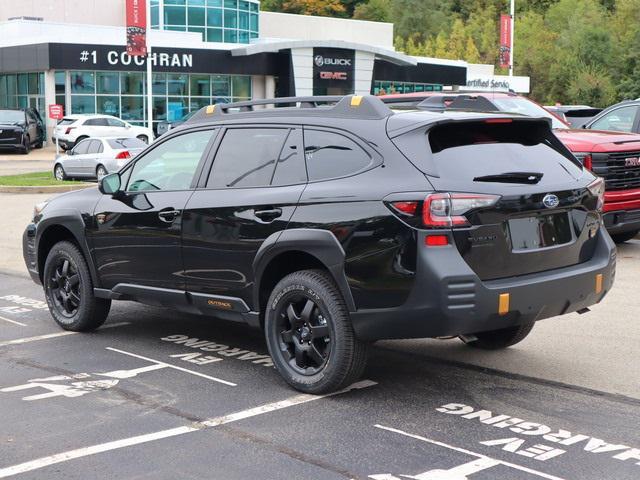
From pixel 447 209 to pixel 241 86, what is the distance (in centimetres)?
4878

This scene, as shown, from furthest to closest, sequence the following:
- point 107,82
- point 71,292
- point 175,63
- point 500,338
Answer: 1. point 175,63
2. point 107,82
3. point 71,292
4. point 500,338

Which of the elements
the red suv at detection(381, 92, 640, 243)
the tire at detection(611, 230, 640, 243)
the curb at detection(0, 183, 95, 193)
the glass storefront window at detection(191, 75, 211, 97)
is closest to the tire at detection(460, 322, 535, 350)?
the red suv at detection(381, 92, 640, 243)

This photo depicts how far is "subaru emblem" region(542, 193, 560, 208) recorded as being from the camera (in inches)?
227

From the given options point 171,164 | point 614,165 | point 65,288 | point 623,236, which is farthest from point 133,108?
point 171,164

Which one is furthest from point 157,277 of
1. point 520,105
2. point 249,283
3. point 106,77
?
point 106,77

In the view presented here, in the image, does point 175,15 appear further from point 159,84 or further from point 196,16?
point 159,84

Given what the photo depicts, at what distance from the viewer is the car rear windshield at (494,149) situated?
222 inches

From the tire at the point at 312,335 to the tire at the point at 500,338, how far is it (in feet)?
4.91

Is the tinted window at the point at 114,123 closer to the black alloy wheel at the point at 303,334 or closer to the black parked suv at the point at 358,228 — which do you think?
the black parked suv at the point at 358,228

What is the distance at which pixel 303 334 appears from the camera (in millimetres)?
5988

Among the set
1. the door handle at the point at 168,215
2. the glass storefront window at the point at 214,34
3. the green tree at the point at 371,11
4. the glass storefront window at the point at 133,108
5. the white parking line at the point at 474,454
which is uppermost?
the green tree at the point at 371,11

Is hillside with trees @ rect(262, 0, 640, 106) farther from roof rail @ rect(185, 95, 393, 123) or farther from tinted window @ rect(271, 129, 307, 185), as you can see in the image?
tinted window @ rect(271, 129, 307, 185)

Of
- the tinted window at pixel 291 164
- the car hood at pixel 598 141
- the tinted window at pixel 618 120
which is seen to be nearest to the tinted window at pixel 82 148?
the tinted window at pixel 618 120

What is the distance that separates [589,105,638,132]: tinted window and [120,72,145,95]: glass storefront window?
3711 centimetres
